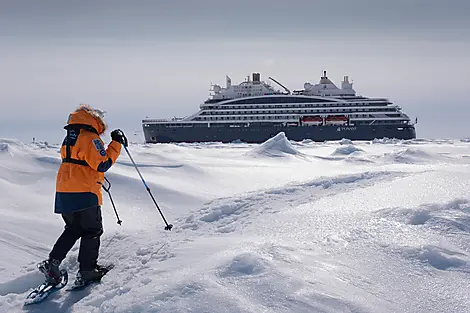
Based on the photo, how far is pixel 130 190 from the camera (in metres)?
5.98

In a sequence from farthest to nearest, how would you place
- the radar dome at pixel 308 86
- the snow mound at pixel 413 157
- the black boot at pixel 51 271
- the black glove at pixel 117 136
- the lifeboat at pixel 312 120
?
1. the radar dome at pixel 308 86
2. the lifeboat at pixel 312 120
3. the snow mound at pixel 413 157
4. the black glove at pixel 117 136
5. the black boot at pixel 51 271

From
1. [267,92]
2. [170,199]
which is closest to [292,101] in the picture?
[267,92]

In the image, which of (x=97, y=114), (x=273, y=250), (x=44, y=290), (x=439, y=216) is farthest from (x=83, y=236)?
(x=439, y=216)

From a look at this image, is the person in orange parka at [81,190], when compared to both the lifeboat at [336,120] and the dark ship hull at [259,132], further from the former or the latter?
the lifeboat at [336,120]

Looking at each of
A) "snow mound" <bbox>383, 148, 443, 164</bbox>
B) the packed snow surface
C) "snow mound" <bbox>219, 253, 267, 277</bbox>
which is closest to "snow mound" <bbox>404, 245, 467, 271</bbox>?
the packed snow surface

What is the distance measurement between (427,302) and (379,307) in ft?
0.97

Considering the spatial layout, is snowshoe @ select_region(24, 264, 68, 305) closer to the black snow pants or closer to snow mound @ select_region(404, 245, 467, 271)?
the black snow pants

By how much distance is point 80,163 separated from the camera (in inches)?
121

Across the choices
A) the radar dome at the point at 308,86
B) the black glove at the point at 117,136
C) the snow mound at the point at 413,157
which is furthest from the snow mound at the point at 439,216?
the radar dome at the point at 308,86

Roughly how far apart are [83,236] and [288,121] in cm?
4117

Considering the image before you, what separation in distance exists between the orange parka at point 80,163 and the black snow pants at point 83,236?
0.22 ft

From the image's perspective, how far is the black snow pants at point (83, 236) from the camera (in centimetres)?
308

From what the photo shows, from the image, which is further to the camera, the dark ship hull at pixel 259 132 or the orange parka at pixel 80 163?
the dark ship hull at pixel 259 132

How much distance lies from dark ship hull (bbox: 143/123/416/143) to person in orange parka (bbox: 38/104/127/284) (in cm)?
3988
